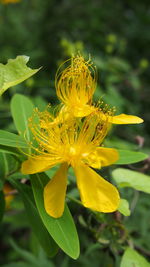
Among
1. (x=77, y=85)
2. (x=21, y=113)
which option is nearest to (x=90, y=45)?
(x=21, y=113)

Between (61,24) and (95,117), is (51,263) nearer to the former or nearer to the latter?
(95,117)

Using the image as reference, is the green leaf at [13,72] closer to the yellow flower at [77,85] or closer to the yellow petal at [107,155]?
the yellow flower at [77,85]

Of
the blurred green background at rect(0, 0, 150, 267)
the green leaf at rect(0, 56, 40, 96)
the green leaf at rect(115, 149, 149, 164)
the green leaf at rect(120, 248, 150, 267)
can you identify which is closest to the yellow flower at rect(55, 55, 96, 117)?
the green leaf at rect(0, 56, 40, 96)

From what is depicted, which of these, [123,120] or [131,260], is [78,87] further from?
[131,260]

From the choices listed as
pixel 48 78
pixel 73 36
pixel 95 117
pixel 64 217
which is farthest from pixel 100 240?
pixel 73 36

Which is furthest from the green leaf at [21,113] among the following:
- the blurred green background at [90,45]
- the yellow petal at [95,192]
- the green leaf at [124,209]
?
the blurred green background at [90,45]

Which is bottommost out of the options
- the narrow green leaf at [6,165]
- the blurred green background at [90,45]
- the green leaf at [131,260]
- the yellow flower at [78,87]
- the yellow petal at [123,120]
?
the green leaf at [131,260]

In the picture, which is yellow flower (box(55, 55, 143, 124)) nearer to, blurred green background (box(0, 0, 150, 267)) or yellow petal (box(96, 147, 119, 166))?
yellow petal (box(96, 147, 119, 166))
